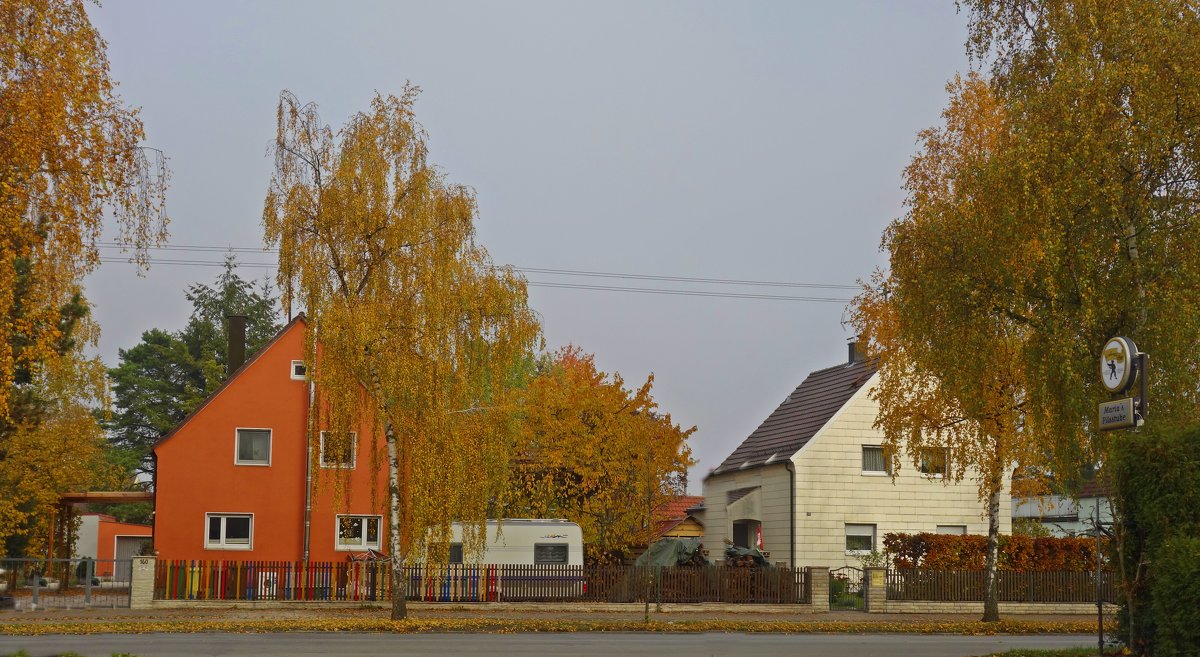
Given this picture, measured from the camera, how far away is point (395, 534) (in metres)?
27.3

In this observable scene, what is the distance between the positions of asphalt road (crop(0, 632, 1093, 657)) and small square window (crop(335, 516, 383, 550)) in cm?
1250

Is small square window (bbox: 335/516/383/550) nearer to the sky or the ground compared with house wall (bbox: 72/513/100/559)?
nearer to the sky

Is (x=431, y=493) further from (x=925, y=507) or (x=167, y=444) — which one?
(x=925, y=507)

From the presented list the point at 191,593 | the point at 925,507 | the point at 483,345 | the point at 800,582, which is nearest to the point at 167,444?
the point at 191,593

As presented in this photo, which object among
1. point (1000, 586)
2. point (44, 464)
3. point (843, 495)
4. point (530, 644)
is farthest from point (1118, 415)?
point (44, 464)

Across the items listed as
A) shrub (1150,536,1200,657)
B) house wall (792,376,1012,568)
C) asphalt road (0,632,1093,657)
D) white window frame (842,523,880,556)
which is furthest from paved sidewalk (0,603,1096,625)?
shrub (1150,536,1200,657)

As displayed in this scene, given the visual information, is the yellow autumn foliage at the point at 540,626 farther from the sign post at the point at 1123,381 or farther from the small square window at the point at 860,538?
the sign post at the point at 1123,381

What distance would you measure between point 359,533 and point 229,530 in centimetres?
384

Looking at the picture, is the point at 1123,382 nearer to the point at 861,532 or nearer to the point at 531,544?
the point at 531,544

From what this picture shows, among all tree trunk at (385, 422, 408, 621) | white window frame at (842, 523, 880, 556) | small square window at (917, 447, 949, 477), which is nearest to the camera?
tree trunk at (385, 422, 408, 621)

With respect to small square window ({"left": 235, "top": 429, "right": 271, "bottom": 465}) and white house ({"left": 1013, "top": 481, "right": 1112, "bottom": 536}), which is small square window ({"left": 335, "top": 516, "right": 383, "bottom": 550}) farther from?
white house ({"left": 1013, "top": 481, "right": 1112, "bottom": 536})

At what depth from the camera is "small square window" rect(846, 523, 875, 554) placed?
39094mm

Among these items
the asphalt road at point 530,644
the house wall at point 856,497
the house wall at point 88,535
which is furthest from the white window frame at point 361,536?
the house wall at point 88,535

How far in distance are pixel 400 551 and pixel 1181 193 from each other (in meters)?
18.1
